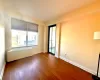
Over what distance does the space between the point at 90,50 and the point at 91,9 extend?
1537mm

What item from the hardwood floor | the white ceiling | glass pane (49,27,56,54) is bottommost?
the hardwood floor

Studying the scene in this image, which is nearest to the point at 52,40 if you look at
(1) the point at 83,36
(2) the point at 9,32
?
(1) the point at 83,36

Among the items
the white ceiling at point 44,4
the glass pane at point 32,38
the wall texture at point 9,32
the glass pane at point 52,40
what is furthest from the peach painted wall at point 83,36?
the glass pane at point 32,38

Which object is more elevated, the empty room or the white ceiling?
the white ceiling

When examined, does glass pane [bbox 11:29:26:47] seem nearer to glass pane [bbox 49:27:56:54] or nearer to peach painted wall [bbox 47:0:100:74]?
glass pane [bbox 49:27:56:54]

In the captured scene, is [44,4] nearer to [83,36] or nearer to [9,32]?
[83,36]

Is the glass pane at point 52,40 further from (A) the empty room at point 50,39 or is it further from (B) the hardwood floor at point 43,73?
(B) the hardwood floor at point 43,73

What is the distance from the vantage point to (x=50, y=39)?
5133 mm

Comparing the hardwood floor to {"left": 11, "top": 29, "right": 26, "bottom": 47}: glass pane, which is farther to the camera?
{"left": 11, "top": 29, "right": 26, "bottom": 47}: glass pane

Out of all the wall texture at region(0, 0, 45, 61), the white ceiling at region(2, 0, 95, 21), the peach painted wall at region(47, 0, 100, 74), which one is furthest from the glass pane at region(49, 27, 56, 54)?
the white ceiling at region(2, 0, 95, 21)

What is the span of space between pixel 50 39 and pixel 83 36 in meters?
2.81

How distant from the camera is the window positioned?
3.56m

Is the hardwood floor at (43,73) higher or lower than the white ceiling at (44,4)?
lower

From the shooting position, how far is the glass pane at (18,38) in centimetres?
356
